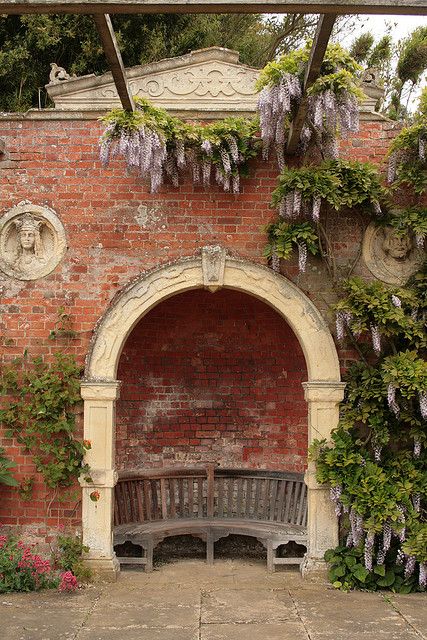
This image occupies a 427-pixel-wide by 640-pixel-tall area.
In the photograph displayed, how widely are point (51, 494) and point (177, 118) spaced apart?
3.39m

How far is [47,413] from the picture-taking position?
20.4ft

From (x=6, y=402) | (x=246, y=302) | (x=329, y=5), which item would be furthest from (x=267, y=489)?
(x=329, y=5)

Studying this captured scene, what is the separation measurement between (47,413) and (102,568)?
4.49 ft

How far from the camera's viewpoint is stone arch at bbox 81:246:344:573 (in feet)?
20.6

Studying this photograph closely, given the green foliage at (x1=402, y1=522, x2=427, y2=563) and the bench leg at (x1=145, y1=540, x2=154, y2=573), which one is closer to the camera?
the green foliage at (x1=402, y1=522, x2=427, y2=563)

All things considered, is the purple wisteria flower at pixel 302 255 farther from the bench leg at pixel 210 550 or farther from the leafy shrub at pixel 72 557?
the leafy shrub at pixel 72 557

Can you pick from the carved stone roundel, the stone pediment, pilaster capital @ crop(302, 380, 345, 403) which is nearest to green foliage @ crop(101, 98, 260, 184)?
the carved stone roundel

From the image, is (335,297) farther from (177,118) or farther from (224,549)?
(224,549)

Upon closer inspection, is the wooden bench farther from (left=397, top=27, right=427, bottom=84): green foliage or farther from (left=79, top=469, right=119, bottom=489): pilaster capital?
(left=397, top=27, right=427, bottom=84): green foliage

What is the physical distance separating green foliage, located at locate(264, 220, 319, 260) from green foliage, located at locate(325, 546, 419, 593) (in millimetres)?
2502

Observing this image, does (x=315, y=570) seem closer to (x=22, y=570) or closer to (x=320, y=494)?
(x=320, y=494)

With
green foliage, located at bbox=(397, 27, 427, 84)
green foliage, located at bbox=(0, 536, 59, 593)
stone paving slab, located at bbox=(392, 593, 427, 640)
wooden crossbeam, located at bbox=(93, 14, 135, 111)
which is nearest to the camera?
wooden crossbeam, located at bbox=(93, 14, 135, 111)

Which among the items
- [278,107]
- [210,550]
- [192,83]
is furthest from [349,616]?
[192,83]

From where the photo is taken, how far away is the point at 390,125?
660 cm
